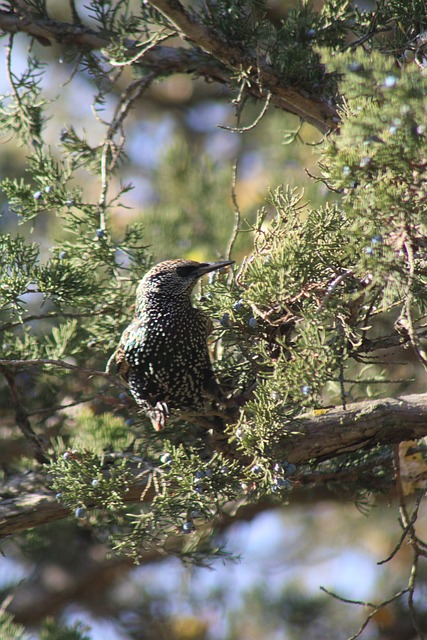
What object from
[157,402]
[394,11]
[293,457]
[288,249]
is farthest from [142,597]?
[394,11]

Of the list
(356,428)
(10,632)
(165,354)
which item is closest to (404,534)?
(356,428)

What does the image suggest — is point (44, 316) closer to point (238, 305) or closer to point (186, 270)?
point (186, 270)

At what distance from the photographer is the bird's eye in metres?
3.13

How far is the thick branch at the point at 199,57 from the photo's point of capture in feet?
8.36

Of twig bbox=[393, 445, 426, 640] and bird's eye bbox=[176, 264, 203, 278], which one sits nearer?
twig bbox=[393, 445, 426, 640]

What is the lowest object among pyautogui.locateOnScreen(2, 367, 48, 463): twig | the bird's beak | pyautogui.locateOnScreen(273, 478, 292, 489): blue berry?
pyautogui.locateOnScreen(273, 478, 292, 489): blue berry

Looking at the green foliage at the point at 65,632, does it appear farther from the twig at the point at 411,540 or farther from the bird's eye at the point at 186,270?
the bird's eye at the point at 186,270

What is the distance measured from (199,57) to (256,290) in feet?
3.90

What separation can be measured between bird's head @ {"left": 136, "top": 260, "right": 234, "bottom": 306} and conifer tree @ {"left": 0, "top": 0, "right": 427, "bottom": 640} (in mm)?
119

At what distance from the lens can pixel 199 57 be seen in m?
2.94

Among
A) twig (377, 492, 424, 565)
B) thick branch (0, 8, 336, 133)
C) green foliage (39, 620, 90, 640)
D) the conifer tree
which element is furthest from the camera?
green foliage (39, 620, 90, 640)

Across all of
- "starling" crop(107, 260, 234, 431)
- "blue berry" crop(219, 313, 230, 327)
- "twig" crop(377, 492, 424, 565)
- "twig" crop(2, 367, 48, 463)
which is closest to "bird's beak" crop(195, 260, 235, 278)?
"starling" crop(107, 260, 234, 431)

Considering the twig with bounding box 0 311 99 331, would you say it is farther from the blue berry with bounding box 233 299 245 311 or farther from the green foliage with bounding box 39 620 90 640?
the green foliage with bounding box 39 620 90 640

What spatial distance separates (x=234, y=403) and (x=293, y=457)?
35 centimetres
